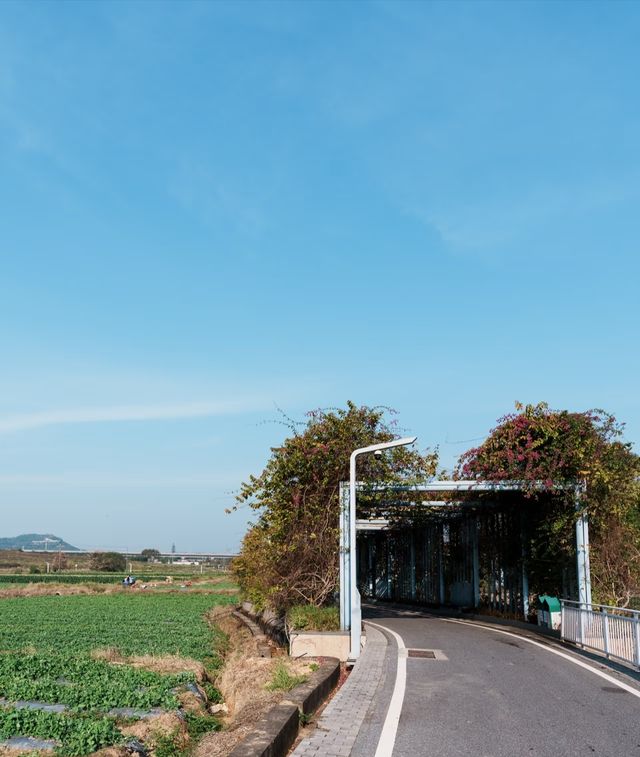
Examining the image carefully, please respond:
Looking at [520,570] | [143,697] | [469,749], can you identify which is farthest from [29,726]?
[520,570]

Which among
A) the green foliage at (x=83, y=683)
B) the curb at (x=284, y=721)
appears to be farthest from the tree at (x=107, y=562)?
the curb at (x=284, y=721)

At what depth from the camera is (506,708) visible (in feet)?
31.9

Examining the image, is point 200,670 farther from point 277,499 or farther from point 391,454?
point 391,454

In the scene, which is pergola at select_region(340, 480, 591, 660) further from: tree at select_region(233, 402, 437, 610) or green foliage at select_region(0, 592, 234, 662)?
green foliage at select_region(0, 592, 234, 662)

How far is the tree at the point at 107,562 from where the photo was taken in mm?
118500

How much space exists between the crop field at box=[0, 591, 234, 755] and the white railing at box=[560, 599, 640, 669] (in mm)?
7035

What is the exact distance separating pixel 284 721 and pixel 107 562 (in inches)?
4731

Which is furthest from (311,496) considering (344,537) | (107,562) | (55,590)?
(107,562)

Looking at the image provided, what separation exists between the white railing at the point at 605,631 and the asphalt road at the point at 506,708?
1.44 ft

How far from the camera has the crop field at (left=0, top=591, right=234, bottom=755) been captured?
9.72 m

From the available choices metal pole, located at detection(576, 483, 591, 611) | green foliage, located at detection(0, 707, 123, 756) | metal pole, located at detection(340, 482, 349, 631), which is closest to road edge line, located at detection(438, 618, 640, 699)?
metal pole, located at detection(576, 483, 591, 611)

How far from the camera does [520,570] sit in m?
23.9

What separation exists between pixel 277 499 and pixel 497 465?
5.68 meters

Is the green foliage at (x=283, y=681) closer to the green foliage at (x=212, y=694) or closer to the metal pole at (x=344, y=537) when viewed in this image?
the green foliage at (x=212, y=694)
